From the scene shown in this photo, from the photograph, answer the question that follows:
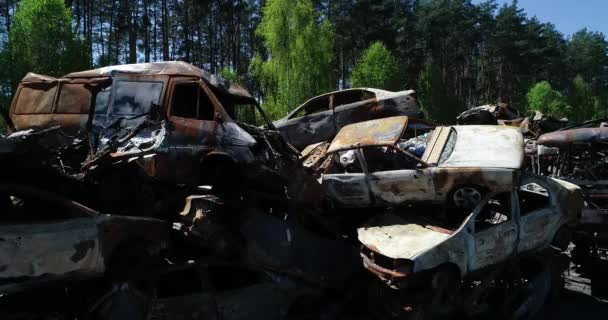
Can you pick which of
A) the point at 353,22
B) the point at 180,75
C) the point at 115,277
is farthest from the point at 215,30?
the point at 115,277

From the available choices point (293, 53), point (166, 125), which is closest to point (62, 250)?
point (166, 125)

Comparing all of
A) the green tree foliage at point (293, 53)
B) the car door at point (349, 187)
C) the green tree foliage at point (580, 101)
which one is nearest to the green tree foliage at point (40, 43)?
the green tree foliage at point (293, 53)

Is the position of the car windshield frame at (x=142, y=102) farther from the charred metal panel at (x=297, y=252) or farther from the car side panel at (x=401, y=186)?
the car side panel at (x=401, y=186)

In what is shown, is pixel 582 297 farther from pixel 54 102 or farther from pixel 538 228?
pixel 54 102

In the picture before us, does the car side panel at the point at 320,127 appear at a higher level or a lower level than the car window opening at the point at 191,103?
lower

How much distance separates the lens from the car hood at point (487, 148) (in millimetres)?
6500

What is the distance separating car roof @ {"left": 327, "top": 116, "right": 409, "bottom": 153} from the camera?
289 inches

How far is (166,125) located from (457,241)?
12.6ft

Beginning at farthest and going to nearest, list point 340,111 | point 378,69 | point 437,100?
point 437,100 < point 378,69 < point 340,111

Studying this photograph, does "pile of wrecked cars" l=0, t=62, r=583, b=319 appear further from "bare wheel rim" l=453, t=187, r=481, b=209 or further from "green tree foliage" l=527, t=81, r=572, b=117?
"green tree foliage" l=527, t=81, r=572, b=117

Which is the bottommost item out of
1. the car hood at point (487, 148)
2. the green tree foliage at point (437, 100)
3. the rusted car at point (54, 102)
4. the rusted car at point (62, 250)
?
the rusted car at point (62, 250)

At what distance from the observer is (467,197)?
6547mm

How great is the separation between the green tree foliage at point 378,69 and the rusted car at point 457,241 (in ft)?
98.3

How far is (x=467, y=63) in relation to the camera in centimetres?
5691
